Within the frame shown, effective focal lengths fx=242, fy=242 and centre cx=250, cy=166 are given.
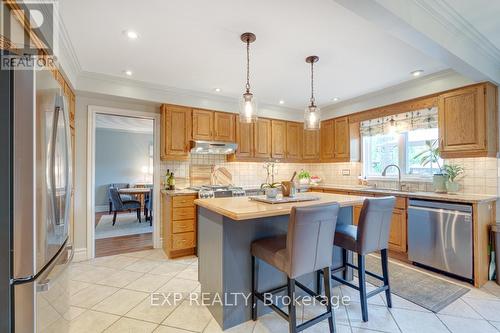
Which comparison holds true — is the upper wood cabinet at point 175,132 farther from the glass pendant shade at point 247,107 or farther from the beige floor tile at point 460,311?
the beige floor tile at point 460,311

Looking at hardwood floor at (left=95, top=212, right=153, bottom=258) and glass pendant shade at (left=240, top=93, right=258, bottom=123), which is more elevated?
glass pendant shade at (left=240, top=93, right=258, bottom=123)

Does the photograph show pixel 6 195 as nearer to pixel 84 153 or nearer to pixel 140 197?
pixel 84 153

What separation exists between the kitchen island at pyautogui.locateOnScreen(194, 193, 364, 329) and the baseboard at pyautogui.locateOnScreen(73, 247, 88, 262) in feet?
7.35

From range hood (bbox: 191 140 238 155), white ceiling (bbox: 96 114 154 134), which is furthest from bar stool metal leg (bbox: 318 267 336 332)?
white ceiling (bbox: 96 114 154 134)

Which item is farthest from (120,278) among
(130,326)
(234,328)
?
(234,328)

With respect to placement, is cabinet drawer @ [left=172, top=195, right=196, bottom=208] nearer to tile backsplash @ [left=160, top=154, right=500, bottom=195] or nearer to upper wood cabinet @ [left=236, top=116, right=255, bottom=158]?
tile backsplash @ [left=160, top=154, right=500, bottom=195]

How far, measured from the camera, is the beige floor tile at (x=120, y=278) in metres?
2.64

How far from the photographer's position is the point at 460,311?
210cm

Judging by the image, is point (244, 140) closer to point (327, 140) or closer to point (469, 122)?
point (327, 140)

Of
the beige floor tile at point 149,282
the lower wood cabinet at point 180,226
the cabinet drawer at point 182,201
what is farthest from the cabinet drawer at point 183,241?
the beige floor tile at point 149,282

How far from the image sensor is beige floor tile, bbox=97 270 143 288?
8.65 ft

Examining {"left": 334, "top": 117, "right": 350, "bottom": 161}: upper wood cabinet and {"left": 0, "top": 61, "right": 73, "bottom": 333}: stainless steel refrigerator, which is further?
{"left": 334, "top": 117, "right": 350, "bottom": 161}: upper wood cabinet

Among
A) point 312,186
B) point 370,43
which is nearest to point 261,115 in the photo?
point 312,186

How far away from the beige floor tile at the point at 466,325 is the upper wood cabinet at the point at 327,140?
3080mm
